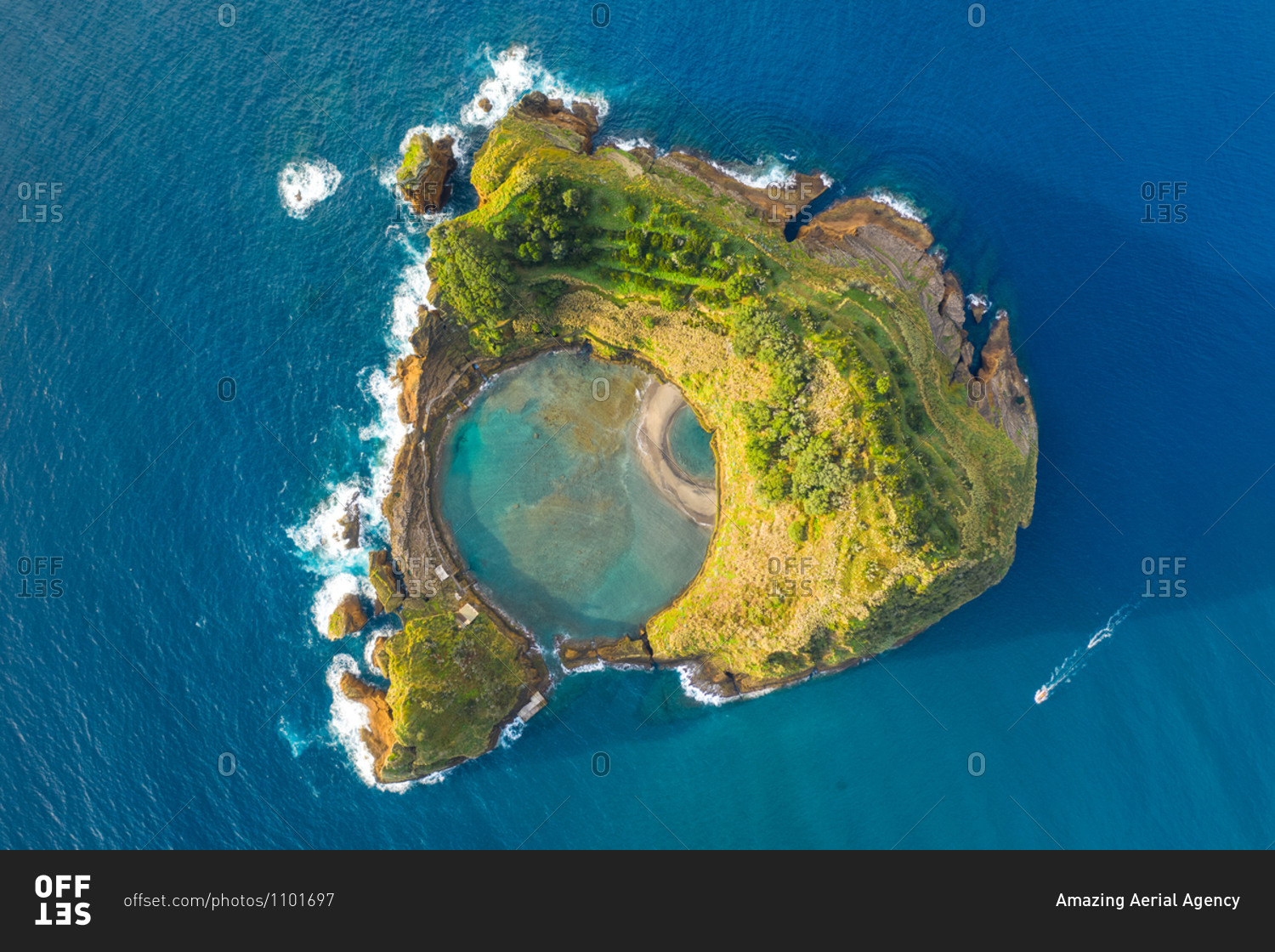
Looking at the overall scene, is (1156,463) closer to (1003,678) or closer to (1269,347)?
(1269,347)

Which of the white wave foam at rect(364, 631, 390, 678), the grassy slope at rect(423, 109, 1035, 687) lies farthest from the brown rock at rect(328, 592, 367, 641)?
the grassy slope at rect(423, 109, 1035, 687)

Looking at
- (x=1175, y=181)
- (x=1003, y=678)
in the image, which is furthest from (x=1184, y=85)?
(x=1003, y=678)

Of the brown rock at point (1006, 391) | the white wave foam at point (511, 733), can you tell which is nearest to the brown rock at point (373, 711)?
the white wave foam at point (511, 733)

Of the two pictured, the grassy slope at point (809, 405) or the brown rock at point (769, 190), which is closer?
the grassy slope at point (809, 405)

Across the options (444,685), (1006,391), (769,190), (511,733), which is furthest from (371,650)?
(1006,391)

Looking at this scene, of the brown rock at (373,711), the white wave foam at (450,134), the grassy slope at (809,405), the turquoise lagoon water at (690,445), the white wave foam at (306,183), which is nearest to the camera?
the grassy slope at (809,405)

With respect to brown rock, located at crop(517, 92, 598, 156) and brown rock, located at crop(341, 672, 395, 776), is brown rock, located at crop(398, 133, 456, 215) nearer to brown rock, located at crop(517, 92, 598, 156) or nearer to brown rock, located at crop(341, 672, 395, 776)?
brown rock, located at crop(517, 92, 598, 156)

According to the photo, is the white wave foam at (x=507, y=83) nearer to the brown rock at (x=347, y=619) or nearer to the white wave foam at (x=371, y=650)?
the brown rock at (x=347, y=619)
